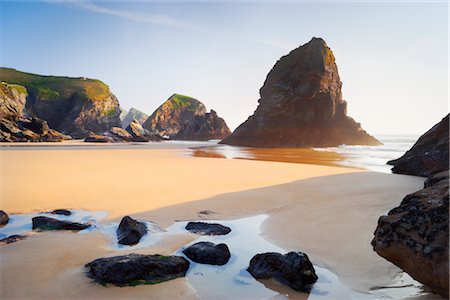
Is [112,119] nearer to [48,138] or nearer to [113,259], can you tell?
[48,138]

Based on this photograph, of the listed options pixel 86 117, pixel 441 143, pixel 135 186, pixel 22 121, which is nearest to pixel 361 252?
pixel 135 186

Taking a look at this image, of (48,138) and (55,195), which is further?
(48,138)

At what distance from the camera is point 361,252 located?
3629 millimetres

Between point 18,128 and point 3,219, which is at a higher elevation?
point 18,128

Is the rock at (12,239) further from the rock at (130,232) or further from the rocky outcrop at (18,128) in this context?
the rocky outcrop at (18,128)

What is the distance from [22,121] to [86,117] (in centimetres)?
3334

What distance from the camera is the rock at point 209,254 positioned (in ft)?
11.0

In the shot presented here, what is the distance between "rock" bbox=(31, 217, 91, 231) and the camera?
4.30 metres

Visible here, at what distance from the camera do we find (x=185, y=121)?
381ft

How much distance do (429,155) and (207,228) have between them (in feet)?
34.5

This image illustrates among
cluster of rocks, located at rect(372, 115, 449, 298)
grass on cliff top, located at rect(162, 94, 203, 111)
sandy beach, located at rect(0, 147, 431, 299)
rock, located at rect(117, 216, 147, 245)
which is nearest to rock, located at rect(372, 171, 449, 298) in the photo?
cluster of rocks, located at rect(372, 115, 449, 298)

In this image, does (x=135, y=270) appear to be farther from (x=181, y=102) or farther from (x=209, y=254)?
(x=181, y=102)

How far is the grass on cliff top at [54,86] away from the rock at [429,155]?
279 feet

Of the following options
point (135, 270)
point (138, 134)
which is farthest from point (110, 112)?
point (135, 270)
